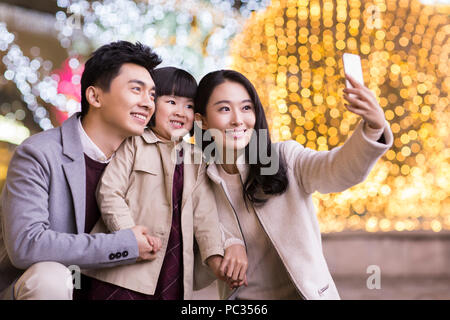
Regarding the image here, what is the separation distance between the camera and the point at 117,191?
3.04ft

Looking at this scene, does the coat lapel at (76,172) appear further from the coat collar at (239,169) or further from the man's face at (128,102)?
the coat collar at (239,169)

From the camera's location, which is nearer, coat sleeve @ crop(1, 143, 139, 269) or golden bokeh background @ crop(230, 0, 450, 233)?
coat sleeve @ crop(1, 143, 139, 269)

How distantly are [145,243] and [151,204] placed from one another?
0.33 feet

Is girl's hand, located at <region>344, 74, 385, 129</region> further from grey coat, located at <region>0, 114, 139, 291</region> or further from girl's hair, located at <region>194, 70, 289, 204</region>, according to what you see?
grey coat, located at <region>0, 114, 139, 291</region>

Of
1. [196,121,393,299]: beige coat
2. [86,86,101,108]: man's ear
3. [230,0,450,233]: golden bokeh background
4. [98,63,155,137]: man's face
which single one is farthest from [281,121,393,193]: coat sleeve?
[230,0,450,233]: golden bokeh background

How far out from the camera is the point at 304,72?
2074 millimetres

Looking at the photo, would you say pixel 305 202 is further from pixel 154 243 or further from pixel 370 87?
pixel 370 87

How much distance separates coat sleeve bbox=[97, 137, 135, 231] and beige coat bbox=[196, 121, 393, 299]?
0.60 feet

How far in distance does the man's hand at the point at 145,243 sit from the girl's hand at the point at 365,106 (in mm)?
450

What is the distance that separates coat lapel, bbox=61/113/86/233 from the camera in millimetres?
908

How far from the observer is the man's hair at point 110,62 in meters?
0.99
